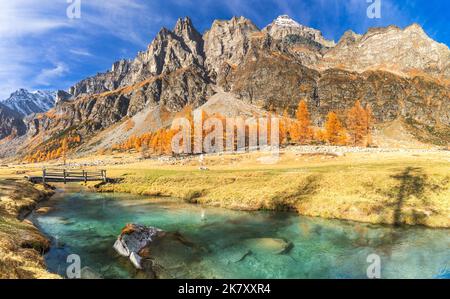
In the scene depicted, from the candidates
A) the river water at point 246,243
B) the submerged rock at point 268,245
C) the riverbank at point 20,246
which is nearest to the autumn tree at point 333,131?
the river water at point 246,243

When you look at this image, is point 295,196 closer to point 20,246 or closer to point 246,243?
point 246,243

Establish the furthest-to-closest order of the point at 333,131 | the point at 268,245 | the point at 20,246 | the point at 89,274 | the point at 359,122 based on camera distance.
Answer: the point at 359,122 < the point at 333,131 < the point at 268,245 < the point at 20,246 < the point at 89,274

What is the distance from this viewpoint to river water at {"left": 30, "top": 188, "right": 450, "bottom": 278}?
19.6 metres

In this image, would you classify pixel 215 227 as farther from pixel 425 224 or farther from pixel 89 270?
pixel 425 224

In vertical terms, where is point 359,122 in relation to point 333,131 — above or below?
above

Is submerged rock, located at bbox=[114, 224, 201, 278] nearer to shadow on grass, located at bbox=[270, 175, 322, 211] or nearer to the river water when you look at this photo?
the river water

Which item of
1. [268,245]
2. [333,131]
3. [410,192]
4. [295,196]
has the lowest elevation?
[268,245]

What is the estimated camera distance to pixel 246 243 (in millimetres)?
25672

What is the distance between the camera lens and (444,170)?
1531 inches

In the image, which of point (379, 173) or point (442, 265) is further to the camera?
point (379, 173)

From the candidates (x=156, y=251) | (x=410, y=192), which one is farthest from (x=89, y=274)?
(x=410, y=192)

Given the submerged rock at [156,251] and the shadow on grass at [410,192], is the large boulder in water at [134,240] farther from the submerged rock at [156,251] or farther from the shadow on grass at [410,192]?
the shadow on grass at [410,192]

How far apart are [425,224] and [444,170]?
529 inches
